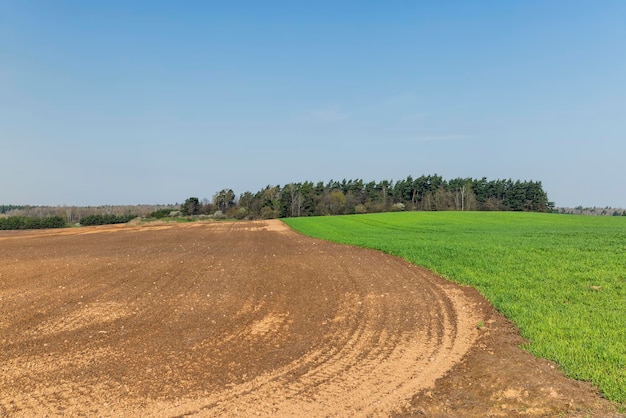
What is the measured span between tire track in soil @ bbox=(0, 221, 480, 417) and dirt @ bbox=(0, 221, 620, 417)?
3 cm

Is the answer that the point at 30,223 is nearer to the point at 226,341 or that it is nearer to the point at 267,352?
the point at 226,341

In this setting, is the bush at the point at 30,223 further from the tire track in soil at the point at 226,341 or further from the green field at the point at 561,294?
the green field at the point at 561,294

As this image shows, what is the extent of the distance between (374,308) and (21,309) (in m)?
9.29

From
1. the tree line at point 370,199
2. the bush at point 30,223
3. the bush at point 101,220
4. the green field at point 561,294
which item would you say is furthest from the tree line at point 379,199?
the green field at point 561,294

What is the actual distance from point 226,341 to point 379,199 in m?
108

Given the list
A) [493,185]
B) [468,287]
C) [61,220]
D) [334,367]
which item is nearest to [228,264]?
[468,287]

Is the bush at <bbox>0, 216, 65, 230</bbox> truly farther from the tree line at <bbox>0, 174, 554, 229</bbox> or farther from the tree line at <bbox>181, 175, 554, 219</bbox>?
the tree line at <bbox>181, 175, 554, 219</bbox>

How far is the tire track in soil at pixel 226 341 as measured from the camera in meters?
5.72

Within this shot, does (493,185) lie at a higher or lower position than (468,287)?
higher

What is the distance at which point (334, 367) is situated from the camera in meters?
6.77

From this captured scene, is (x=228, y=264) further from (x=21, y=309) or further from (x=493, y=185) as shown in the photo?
(x=493, y=185)

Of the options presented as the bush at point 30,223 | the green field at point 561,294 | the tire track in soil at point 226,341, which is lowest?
the bush at point 30,223

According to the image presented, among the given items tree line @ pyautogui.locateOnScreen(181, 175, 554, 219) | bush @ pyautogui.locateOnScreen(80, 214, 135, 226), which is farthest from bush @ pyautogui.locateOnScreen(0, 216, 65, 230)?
tree line @ pyautogui.locateOnScreen(181, 175, 554, 219)

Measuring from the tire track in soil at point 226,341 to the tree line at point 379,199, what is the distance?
87.1 metres
